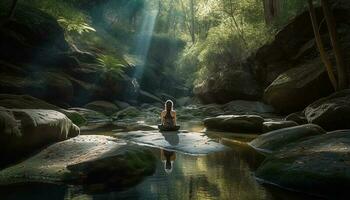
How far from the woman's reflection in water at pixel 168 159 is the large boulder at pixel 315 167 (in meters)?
1.96

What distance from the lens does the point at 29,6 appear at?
22609mm

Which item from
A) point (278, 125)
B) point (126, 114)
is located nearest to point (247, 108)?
point (126, 114)

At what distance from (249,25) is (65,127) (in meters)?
21.8

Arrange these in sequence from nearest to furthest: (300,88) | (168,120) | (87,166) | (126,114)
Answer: (87,166)
(168,120)
(300,88)
(126,114)

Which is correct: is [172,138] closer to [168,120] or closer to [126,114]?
[168,120]

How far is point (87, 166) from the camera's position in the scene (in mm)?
7340

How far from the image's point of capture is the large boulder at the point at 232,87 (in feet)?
83.9

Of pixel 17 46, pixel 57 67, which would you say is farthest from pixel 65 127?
pixel 57 67

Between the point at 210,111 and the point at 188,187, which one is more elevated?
the point at 210,111

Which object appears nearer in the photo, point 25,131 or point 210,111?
point 25,131

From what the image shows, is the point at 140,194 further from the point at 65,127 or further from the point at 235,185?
the point at 65,127

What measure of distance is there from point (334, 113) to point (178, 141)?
15.8 ft

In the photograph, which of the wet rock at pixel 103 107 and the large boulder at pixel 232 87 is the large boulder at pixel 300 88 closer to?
the large boulder at pixel 232 87

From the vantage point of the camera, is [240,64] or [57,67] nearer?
[57,67]
